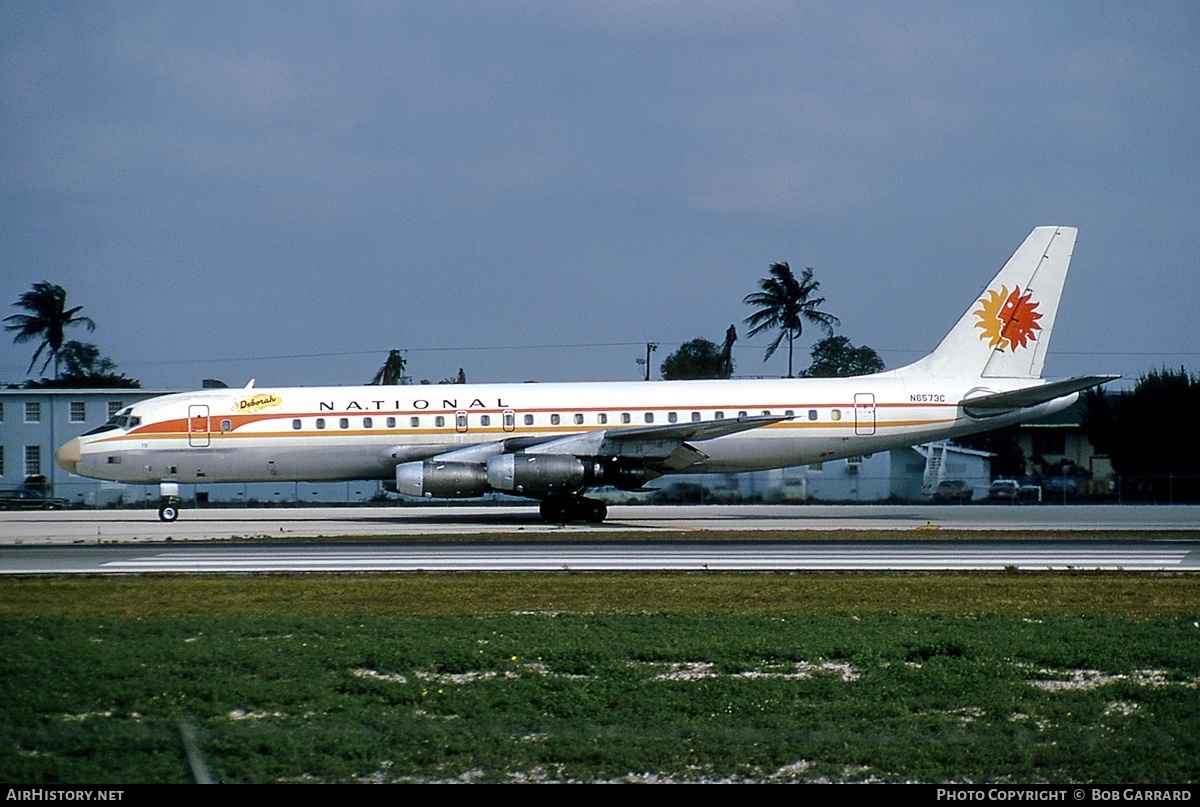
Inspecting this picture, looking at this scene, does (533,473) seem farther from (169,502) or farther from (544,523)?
(169,502)

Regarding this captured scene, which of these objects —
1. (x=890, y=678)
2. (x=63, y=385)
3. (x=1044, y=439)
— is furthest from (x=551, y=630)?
(x=63, y=385)

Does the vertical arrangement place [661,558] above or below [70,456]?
below

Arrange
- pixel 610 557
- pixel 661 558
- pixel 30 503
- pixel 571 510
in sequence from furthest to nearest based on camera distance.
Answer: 1. pixel 30 503
2. pixel 571 510
3. pixel 610 557
4. pixel 661 558

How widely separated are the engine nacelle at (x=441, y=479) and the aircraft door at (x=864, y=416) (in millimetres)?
10292

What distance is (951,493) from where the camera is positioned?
1817 inches

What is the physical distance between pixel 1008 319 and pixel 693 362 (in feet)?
211

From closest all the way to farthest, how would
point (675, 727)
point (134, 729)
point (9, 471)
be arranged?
point (134, 729) < point (675, 727) < point (9, 471)

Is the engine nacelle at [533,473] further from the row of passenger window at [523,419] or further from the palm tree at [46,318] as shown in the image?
the palm tree at [46,318]

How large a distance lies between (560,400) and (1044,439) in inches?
2014

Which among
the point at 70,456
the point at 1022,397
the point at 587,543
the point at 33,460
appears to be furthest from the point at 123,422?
the point at 33,460

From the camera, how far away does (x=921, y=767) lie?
677cm

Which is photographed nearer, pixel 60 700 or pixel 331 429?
pixel 60 700

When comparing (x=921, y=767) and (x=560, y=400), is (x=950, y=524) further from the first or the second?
(x=921, y=767)
